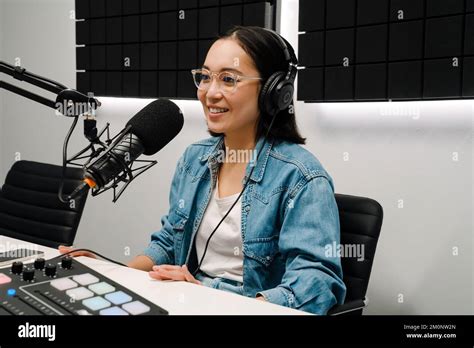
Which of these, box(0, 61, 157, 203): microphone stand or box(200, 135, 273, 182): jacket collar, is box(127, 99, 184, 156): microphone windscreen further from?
box(200, 135, 273, 182): jacket collar

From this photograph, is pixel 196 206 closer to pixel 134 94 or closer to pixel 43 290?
pixel 43 290

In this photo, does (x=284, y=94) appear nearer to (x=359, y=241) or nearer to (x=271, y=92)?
(x=271, y=92)

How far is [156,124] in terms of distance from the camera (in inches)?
40.9

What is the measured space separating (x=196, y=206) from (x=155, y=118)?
45cm

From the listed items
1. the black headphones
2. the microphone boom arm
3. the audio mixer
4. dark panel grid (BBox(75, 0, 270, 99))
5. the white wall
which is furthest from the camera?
dark panel grid (BBox(75, 0, 270, 99))

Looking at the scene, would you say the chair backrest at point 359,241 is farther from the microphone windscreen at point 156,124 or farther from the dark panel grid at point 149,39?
the dark panel grid at point 149,39

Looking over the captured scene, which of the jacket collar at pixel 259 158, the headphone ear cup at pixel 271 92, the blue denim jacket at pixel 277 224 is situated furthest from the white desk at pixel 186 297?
the headphone ear cup at pixel 271 92

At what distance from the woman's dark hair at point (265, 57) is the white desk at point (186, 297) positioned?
573mm

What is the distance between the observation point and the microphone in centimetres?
91

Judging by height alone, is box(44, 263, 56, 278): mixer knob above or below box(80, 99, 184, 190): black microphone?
below

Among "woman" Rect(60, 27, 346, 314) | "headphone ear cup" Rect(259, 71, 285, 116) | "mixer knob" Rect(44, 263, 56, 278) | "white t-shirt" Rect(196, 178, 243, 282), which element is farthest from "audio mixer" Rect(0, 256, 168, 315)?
"headphone ear cup" Rect(259, 71, 285, 116)

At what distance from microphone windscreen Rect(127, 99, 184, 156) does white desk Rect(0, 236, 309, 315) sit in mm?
261

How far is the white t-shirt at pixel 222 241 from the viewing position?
1.34 metres
